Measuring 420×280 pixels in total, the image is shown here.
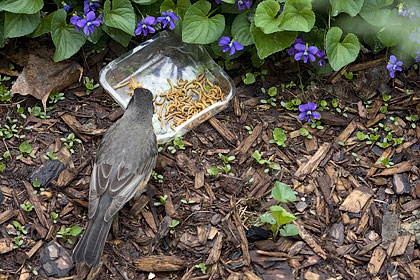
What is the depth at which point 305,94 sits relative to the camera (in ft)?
20.7

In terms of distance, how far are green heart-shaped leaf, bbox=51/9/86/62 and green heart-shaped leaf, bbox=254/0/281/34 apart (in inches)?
65.3

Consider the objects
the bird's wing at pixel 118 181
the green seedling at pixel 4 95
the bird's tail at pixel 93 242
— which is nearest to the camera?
the bird's tail at pixel 93 242

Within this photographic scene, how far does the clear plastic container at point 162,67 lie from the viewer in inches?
246

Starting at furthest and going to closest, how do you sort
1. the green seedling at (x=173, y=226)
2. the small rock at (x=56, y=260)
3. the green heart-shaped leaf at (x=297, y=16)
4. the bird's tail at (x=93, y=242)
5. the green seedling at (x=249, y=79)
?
the green seedling at (x=249, y=79) → the green heart-shaped leaf at (x=297, y=16) → the green seedling at (x=173, y=226) → the small rock at (x=56, y=260) → the bird's tail at (x=93, y=242)

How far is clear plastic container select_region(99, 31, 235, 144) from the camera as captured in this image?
6.24m

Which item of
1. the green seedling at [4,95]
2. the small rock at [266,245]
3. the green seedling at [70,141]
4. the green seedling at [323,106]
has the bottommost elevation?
the small rock at [266,245]

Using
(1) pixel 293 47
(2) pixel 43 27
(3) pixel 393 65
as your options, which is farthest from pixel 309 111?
(2) pixel 43 27

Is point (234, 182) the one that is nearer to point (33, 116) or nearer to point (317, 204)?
point (317, 204)

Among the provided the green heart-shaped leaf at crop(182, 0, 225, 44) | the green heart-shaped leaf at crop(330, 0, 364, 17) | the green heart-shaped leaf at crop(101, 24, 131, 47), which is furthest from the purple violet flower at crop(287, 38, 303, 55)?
the green heart-shaped leaf at crop(101, 24, 131, 47)

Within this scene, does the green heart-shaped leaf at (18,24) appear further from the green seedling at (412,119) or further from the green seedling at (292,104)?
the green seedling at (412,119)

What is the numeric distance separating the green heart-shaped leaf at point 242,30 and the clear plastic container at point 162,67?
0.44m

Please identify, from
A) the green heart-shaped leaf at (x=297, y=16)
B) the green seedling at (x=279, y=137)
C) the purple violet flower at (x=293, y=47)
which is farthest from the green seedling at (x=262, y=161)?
the green heart-shaped leaf at (x=297, y=16)

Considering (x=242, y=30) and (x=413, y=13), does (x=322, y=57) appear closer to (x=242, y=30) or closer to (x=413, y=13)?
(x=242, y=30)

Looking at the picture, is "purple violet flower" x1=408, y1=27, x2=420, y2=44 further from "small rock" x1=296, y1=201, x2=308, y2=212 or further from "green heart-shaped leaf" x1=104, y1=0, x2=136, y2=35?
"green heart-shaped leaf" x1=104, y1=0, x2=136, y2=35
